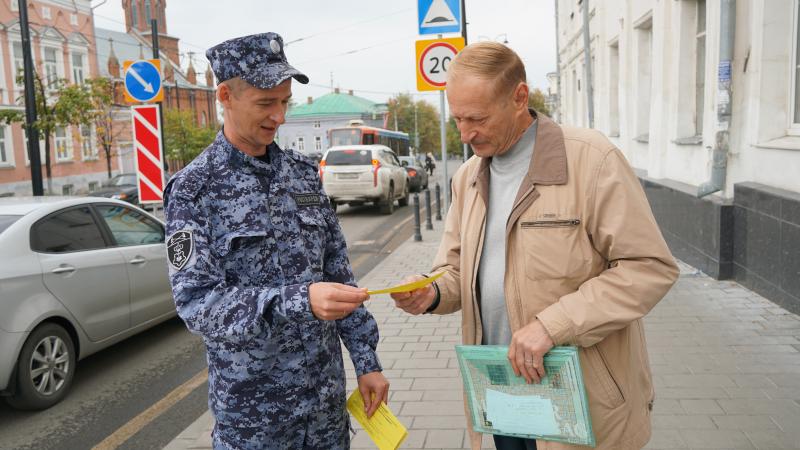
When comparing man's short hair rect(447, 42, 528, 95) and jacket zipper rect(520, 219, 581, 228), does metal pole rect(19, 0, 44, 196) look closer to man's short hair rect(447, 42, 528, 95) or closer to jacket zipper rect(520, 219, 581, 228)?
man's short hair rect(447, 42, 528, 95)

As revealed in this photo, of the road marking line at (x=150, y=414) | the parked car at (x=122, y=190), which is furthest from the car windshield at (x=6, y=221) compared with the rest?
the parked car at (x=122, y=190)

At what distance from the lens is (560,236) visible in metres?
1.95

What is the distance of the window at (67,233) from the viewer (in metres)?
5.10

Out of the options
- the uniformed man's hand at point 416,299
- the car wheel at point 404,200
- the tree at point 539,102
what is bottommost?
the car wheel at point 404,200

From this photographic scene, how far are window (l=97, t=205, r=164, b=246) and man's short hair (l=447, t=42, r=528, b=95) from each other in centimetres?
484

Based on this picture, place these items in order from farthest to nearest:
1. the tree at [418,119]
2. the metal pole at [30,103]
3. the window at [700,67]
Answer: the tree at [418,119]
the metal pole at [30,103]
the window at [700,67]

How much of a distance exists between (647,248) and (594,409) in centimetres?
50

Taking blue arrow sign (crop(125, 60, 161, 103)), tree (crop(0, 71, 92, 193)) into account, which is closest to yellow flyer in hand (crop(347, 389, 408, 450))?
blue arrow sign (crop(125, 60, 161, 103))

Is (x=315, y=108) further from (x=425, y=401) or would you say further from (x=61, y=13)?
(x=425, y=401)

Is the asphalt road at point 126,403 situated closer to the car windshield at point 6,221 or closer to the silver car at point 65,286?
the silver car at point 65,286

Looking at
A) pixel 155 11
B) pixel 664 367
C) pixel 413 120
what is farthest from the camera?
pixel 413 120

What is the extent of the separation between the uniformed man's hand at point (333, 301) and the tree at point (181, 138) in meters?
36.4

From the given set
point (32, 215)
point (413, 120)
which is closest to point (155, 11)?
point (413, 120)

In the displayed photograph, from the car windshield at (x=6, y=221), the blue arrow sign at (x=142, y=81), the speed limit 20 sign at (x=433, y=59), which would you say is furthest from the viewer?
the speed limit 20 sign at (x=433, y=59)
